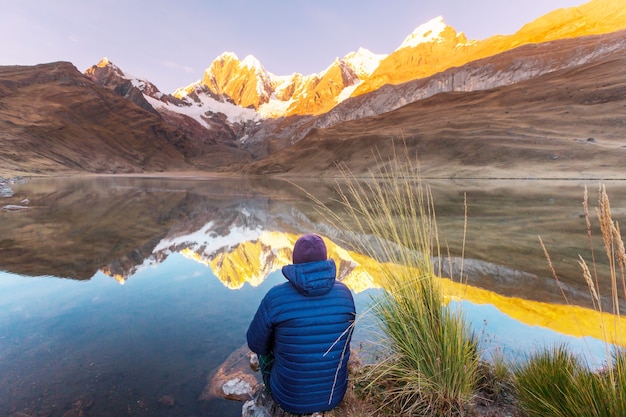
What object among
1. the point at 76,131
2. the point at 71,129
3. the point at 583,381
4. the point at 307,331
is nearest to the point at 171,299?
the point at 307,331

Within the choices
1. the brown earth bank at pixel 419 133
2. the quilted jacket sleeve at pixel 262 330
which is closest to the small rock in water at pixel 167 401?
the quilted jacket sleeve at pixel 262 330

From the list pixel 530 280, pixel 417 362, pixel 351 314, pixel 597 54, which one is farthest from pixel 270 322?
pixel 597 54

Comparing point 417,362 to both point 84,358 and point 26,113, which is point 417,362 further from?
point 26,113

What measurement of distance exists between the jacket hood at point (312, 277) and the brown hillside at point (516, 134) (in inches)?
1105

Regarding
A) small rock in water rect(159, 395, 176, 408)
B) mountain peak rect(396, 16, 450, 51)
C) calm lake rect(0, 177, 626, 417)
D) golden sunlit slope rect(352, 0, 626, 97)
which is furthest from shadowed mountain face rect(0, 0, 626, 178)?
small rock in water rect(159, 395, 176, 408)

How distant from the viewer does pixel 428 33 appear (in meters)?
180

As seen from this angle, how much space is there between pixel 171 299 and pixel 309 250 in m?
4.98

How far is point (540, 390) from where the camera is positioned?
7.67ft

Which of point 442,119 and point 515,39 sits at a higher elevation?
point 515,39

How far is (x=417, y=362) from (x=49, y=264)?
9.63 metres

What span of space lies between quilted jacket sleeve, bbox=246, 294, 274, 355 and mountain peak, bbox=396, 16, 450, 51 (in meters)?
194

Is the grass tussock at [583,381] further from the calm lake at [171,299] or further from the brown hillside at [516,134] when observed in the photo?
the brown hillside at [516,134]

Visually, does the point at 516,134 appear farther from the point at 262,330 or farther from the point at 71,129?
the point at 71,129

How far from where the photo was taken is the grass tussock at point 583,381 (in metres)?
1.54
